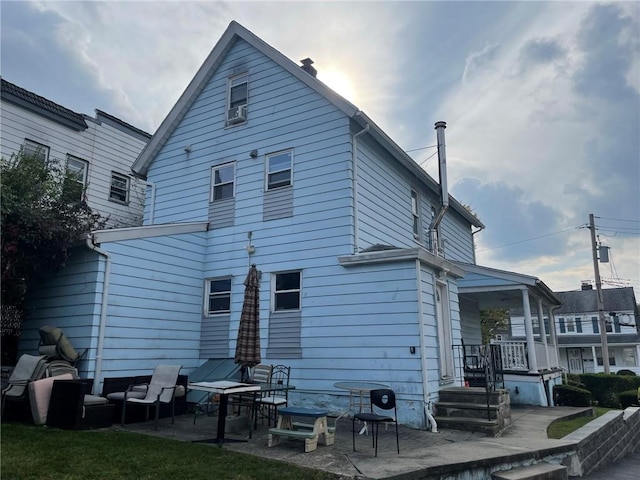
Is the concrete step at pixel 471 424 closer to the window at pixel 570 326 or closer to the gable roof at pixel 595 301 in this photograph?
the gable roof at pixel 595 301

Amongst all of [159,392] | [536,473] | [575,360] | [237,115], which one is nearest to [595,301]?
[575,360]

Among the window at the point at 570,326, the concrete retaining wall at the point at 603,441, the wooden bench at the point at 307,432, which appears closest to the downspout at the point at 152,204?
the wooden bench at the point at 307,432

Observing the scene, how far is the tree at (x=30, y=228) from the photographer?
26.1 ft

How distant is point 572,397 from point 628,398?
4.74 m

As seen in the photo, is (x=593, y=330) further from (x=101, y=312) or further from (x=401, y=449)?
(x=101, y=312)

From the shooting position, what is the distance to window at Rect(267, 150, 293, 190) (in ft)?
37.3

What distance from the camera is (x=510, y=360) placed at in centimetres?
1399

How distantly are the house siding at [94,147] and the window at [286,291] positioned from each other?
593cm

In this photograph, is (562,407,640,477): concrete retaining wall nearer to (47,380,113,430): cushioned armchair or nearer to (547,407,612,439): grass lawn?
(547,407,612,439): grass lawn

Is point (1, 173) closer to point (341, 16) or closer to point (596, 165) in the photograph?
point (341, 16)

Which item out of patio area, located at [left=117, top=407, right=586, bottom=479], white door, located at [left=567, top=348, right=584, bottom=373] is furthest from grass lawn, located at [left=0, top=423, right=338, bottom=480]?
white door, located at [left=567, top=348, right=584, bottom=373]

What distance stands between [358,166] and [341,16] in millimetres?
3914

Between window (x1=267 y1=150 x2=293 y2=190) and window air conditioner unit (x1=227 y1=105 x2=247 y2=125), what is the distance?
1525 mm

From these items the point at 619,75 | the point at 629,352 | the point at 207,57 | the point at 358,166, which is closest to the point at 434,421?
the point at 358,166
